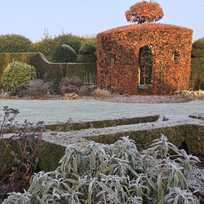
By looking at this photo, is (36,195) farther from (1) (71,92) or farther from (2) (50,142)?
(1) (71,92)

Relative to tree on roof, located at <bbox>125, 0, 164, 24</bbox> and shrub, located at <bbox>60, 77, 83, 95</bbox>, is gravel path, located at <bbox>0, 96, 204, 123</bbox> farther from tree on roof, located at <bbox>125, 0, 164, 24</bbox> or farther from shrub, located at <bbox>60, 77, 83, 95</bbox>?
tree on roof, located at <bbox>125, 0, 164, 24</bbox>

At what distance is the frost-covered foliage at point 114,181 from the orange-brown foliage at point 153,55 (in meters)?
11.6

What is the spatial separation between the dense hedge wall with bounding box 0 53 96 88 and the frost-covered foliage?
1302cm

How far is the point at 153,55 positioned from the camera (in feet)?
44.2

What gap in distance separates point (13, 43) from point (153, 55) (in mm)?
11398

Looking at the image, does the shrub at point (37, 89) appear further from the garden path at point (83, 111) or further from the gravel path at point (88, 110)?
the garden path at point (83, 111)

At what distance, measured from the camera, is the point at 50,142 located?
2939mm

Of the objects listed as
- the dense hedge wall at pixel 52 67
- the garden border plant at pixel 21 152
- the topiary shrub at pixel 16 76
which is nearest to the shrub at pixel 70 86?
the dense hedge wall at pixel 52 67

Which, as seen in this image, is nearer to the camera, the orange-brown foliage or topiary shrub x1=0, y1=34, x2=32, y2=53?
the orange-brown foliage

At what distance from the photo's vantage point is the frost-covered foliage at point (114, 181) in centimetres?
163

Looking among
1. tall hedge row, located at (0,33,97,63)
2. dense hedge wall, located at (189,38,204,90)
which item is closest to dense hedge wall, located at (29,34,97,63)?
tall hedge row, located at (0,33,97,63)

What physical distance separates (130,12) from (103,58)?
334 centimetres

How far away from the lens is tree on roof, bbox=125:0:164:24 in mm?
14945

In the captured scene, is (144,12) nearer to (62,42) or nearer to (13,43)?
(62,42)
